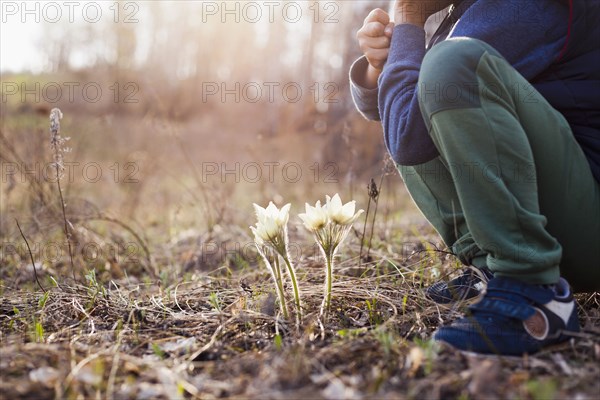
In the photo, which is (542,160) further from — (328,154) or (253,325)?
(328,154)

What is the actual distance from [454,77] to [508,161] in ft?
0.73

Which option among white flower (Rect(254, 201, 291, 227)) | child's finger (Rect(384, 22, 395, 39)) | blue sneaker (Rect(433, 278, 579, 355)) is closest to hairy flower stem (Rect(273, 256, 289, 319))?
white flower (Rect(254, 201, 291, 227))

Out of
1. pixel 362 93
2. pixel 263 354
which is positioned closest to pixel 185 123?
pixel 362 93

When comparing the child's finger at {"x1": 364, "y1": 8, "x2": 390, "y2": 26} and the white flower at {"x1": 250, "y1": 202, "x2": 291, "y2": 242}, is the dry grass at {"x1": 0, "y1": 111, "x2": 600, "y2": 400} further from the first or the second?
the child's finger at {"x1": 364, "y1": 8, "x2": 390, "y2": 26}

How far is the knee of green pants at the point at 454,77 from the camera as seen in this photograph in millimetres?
1206

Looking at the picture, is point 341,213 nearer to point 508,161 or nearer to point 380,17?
point 508,161

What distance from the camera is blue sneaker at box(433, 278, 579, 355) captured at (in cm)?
117

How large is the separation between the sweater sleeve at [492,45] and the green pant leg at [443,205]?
13 centimetres

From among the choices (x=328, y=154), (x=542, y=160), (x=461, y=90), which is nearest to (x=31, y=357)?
(x=461, y=90)

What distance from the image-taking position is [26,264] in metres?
2.42

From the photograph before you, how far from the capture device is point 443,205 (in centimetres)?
158

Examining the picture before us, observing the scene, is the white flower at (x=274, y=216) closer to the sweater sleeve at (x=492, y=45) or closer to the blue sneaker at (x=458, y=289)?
the sweater sleeve at (x=492, y=45)

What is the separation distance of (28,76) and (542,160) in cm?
2205

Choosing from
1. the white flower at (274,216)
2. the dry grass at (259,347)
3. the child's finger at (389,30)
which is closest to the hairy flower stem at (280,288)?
the dry grass at (259,347)
